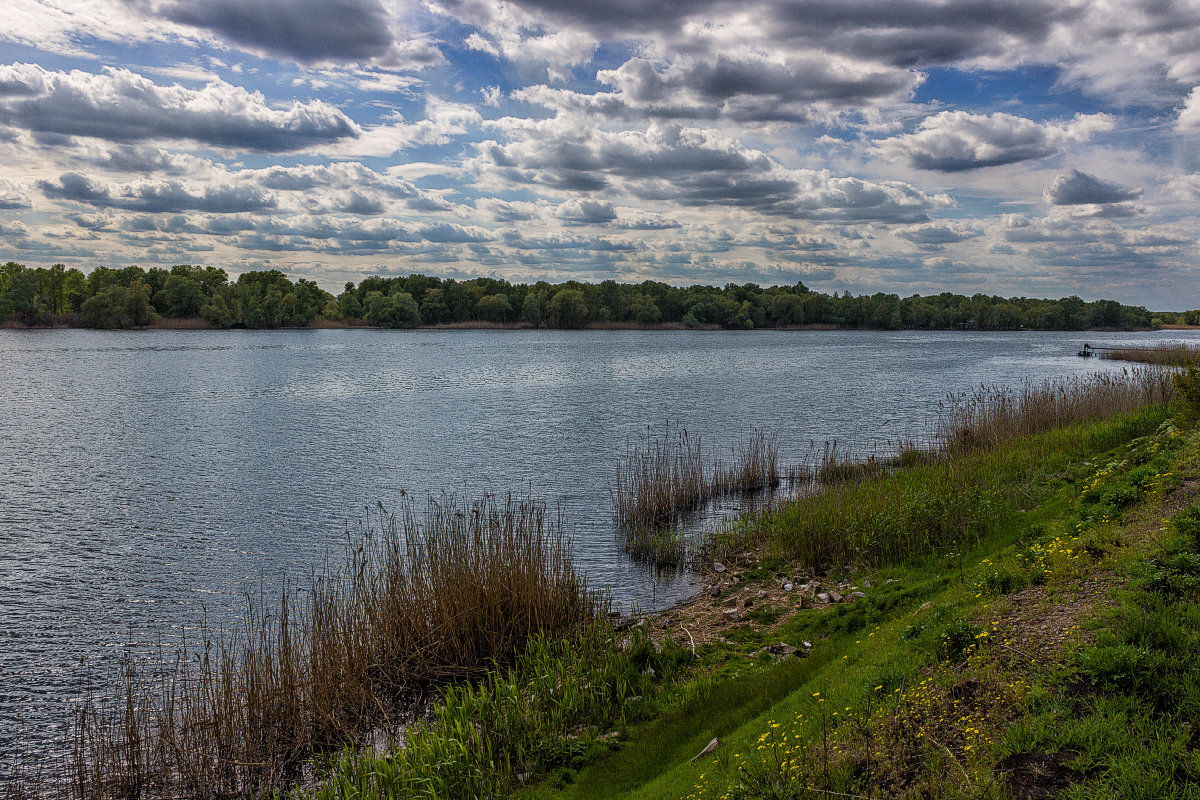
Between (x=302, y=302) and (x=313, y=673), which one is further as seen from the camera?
(x=302, y=302)

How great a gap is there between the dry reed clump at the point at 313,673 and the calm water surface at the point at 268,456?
1666mm

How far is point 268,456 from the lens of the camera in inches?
1169

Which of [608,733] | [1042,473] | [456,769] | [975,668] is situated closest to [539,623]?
[608,733]

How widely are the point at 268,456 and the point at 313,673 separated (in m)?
21.6

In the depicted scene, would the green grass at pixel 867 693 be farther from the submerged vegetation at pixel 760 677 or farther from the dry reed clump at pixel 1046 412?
the dry reed clump at pixel 1046 412

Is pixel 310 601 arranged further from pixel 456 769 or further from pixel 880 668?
pixel 880 668

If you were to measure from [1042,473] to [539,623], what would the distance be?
1446 centimetres

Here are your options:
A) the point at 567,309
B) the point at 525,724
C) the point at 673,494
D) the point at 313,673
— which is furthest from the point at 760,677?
the point at 567,309

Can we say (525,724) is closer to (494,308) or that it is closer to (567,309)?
(567,309)

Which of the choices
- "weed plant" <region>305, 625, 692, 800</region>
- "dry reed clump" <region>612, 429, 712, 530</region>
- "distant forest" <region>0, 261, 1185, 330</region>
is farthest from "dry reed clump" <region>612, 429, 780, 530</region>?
"distant forest" <region>0, 261, 1185, 330</region>

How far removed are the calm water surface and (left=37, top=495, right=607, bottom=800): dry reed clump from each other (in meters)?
1.67

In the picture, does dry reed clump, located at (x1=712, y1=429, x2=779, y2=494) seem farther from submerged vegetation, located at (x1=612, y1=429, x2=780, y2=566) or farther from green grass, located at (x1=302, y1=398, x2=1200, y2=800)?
green grass, located at (x1=302, y1=398, x2=1200, y2=800)

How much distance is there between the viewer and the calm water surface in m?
15.1

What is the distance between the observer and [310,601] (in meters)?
14.4
